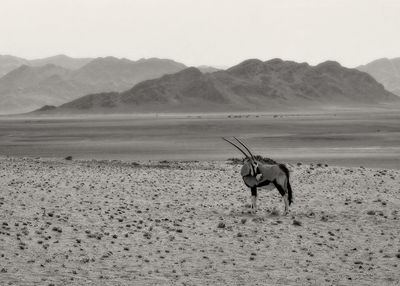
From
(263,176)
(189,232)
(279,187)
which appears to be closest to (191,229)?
(189,232)

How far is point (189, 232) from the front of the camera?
1636 cm

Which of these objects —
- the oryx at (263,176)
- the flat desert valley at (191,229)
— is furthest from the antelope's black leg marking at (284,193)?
the flat desert valley at (191,229)

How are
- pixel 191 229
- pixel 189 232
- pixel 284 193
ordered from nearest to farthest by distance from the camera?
pixel 189 232, pixel 191 229, pixel 284 193

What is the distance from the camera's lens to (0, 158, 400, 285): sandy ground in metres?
13.0

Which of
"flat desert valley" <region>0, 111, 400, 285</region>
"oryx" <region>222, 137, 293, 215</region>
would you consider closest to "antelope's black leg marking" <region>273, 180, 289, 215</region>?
"oryx" <region>222, 137, 293, 215</region>

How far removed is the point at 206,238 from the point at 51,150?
Result: 41812mm

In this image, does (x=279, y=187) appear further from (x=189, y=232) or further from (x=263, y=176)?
(x=189, y=232)

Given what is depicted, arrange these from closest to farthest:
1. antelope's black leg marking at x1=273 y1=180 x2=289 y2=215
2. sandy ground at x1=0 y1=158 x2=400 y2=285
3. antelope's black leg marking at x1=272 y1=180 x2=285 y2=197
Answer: sandy ground at x1=0 y1=158 x2=400 y2=285 → antelope's black leg marking at x1=273 y1=180 x2=289 y2=215 → antelope's black leg marking at x1=272 y1=180 x2=285 y2=197

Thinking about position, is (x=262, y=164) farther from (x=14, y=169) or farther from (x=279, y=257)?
(x=14, y=169)

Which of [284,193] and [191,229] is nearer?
[191,229]

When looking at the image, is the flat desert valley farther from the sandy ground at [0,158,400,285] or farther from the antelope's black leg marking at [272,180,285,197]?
the antelope's black leg marking at [272,180,285,197]

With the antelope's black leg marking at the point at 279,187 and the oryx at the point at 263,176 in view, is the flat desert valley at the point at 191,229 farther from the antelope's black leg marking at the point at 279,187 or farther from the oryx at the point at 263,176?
the oryx at the point at 263,176

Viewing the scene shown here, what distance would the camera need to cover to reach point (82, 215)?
17.4 meters

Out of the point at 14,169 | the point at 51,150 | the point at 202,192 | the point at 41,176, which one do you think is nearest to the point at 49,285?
the point at 202,192
